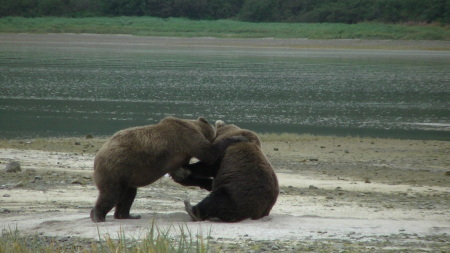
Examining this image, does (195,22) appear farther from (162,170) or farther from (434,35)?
(162,170)

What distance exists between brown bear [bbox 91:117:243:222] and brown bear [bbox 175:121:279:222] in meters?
0.16

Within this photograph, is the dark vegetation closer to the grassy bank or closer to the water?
the grassy bank

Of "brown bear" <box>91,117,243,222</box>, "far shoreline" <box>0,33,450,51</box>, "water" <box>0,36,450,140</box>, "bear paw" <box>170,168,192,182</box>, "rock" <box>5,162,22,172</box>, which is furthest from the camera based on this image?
"far shoreline" <box>0,33,450,51</box>

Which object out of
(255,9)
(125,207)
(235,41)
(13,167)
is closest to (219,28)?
(235,41)

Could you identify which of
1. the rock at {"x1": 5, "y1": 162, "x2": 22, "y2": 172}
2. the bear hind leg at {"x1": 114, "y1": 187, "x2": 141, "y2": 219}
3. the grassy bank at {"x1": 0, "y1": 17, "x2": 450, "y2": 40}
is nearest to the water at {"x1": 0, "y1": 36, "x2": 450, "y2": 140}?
the grassy bank at {"x1": 0, "y1": 17, "x2": 450, "y2": 40}

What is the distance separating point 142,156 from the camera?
28.8 ft

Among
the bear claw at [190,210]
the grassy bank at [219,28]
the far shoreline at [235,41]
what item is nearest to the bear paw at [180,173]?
the bear claw at [190,210]

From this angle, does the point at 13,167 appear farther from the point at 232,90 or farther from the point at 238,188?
the point at 232,90

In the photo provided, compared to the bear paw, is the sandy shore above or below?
below

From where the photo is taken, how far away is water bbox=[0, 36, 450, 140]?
2586cm

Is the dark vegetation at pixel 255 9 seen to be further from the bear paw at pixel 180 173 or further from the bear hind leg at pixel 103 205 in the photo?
the bear hind leg at pixel 103 205

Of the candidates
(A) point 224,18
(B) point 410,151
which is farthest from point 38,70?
(A) point 224,18

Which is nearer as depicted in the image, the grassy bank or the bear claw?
the bear claw

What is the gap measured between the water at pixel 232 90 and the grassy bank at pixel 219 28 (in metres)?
5.02
